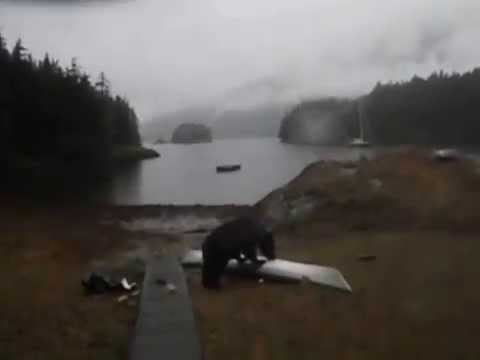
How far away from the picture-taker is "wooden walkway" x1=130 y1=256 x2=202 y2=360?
336 centimetres

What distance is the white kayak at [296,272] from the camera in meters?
5.33

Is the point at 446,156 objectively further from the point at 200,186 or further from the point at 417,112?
the point at 200,186

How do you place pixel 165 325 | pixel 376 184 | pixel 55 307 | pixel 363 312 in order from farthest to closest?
pixel 376 184
pixel 55 307
pixel 363 312
pixel 165 325

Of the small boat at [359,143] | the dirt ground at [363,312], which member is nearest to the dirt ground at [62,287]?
the dirt ground at [363,312]

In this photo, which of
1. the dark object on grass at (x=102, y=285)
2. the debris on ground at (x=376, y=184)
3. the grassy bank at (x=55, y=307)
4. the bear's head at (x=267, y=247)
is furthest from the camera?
the debris on ground at (x=376, y=184)

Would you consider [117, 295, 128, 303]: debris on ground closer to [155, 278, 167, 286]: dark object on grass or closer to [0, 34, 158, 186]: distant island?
[155, 278, 167, 286]: dark object on grass

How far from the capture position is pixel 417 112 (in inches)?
795

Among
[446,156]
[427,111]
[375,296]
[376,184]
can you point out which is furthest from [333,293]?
[427,111]

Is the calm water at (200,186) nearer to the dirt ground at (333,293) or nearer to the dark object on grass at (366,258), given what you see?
the dirt ground at (333,293)

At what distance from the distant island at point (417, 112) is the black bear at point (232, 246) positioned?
303 inches

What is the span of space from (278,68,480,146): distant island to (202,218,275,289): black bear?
25.2 ft

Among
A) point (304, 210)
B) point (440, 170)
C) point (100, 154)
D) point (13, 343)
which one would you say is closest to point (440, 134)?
point (440, 170)

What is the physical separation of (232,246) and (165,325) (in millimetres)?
2318

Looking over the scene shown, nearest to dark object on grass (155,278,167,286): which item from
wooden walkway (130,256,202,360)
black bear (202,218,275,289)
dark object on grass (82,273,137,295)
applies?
wooden walkway (130,256,202,360)
